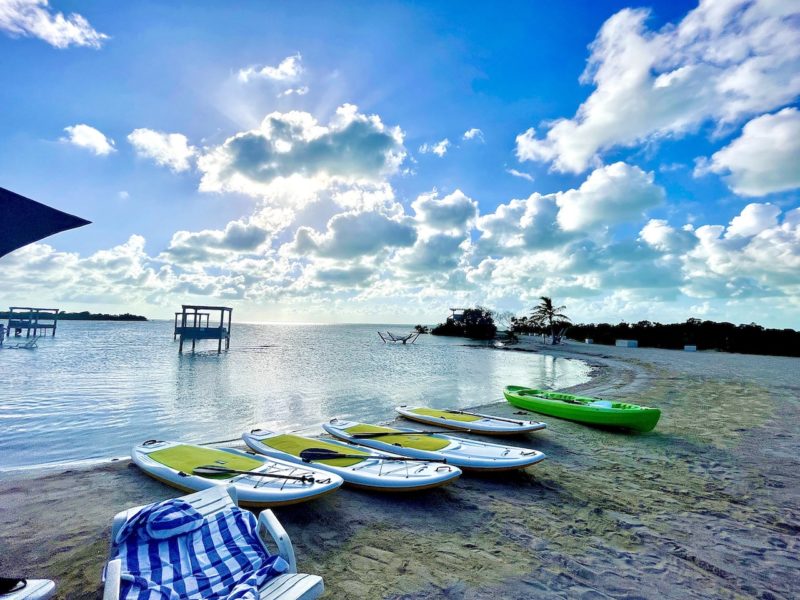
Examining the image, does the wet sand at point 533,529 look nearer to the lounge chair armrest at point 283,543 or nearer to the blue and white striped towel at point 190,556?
the lounge chair armrest at point 283,543

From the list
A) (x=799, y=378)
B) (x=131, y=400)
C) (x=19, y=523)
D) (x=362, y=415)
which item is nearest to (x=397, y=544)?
(x=19, y=523)

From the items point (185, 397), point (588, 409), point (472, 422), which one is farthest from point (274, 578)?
point (185, 397)

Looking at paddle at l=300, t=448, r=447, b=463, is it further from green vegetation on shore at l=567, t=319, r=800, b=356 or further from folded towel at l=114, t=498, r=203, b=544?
green vegetation on shore at l=567, t=319, r=800, b=356

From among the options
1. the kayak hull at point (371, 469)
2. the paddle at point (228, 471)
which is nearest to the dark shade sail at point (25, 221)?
the paddle at point (228, 471)

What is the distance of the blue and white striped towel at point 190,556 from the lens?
272cm

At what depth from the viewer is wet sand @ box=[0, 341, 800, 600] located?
3.57 meters

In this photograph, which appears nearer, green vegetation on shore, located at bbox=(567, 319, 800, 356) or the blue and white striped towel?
the blue and white striped towel

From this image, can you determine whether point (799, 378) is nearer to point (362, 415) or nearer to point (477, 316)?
point (362, 415)

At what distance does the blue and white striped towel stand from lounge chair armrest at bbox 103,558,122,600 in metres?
0.10

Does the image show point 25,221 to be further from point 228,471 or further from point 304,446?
point 304,446

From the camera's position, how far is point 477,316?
76562 millimetres

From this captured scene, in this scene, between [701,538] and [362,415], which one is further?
[362,415]

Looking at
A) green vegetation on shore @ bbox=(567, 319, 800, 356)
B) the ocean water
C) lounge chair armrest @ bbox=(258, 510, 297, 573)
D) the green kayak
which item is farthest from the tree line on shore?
lounge chair armrest @ bbox=(258, 510, 297, 573)

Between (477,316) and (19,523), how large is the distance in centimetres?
7439
